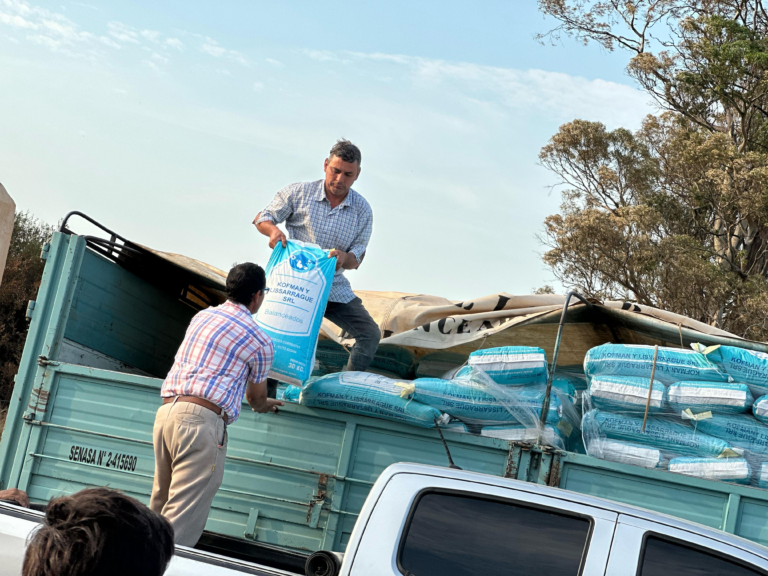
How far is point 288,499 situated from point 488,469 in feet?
3.70

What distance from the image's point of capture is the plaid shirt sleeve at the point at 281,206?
202 inches

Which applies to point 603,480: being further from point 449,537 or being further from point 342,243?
point 342,243

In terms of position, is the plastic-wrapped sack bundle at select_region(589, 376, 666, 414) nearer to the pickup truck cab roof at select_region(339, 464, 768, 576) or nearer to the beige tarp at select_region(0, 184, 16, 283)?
the pickup truck cab roof at select_region(339, 464, 768, 576)

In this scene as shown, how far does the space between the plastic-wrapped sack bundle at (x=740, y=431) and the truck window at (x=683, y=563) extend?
2130 millimetres

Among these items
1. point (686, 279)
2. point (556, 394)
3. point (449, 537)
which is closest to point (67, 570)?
point (449, 537)

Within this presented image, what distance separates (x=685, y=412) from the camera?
452 cm

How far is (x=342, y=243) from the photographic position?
5258mm

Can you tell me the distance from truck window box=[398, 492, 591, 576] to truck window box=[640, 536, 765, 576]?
204 millimetres

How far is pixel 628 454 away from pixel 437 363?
1.76m

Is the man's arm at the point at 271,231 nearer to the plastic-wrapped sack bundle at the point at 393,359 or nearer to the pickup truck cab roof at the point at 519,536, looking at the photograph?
the plastic-wrapped sack bundle at the point at 393,359

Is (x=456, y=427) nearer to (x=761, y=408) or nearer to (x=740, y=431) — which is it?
(x=740, y=431)

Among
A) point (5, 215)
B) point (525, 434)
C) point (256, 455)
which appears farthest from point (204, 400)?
point (5, 215)

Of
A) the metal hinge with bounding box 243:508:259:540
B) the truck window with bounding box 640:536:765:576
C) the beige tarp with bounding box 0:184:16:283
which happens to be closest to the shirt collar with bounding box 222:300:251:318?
the metal hinge with bounding box 243:508:259:540

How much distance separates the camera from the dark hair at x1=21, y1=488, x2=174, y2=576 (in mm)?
1170
